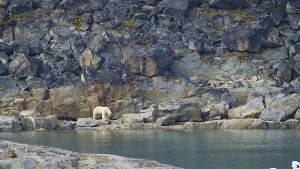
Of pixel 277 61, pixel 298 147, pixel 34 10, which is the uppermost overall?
pixel 34 10

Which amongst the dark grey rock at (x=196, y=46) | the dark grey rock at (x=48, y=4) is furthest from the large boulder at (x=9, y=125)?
the dark grey rock at (x=48, y=4)

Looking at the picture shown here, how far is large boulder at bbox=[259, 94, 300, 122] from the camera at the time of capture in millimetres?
91250

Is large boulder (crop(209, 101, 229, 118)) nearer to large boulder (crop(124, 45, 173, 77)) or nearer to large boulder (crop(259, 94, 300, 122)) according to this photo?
large boulder (crop(259, 94, 300, 122))

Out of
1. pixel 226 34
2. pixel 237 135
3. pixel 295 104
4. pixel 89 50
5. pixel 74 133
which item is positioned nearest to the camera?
pixel 237 135

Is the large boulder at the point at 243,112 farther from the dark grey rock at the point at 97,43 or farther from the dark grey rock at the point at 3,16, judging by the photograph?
the dark grey rock at the point at 3,16

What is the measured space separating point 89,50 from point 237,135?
34.5m

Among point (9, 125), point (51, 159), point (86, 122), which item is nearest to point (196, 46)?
point (86, 122)

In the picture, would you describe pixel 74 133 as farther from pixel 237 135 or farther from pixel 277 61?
pixel 277 61

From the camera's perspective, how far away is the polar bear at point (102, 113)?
95.8m

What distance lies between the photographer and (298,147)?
6781 centimetres

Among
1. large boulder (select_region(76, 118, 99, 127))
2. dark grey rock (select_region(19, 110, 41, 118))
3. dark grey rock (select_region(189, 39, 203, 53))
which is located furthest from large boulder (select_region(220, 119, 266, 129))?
dark grey rock (select_region(189, 39, 203, 53))

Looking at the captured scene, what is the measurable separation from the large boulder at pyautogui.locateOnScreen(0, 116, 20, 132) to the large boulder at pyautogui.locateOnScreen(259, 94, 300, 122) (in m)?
29.5

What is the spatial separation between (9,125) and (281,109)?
108 feet

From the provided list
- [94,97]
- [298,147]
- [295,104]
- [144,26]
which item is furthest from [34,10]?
[298,147]
